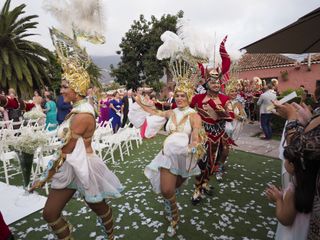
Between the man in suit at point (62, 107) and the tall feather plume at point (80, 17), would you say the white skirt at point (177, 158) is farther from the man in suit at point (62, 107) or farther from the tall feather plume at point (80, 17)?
the man in suit at point (62, 107)

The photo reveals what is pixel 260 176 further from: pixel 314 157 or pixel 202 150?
pixel 314 157

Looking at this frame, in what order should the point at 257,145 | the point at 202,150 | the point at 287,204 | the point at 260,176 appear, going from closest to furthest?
1. the point at 287,204
2. the point at 202,150
3. the point at 260,176
4. the point at 257,145

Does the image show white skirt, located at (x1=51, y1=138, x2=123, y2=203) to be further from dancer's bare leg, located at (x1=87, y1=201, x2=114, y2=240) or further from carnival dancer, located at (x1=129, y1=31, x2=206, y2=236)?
carnival dancer, located at (x1=129, y1=31, x2=206, y2=236)

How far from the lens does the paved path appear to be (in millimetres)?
7367

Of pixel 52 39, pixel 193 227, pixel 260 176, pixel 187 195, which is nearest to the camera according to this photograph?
pixel 52 39

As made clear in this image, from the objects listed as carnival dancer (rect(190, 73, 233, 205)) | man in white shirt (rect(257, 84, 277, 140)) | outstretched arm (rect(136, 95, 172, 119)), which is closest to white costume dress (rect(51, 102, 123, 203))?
outstretched arm (rect(136, 95, 172, 119))

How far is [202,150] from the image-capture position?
10.9ft

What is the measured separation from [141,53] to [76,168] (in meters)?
26.7

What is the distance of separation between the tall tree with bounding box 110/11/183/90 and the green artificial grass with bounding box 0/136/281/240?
2075 cm

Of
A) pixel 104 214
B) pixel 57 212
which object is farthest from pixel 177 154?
pixel 57 212

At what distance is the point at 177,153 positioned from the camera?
10.9 feet

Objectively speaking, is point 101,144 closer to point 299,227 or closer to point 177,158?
point 177,158

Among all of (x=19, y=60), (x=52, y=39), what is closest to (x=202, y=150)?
(x=52, y=39)

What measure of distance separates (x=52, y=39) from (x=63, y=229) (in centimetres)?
221
